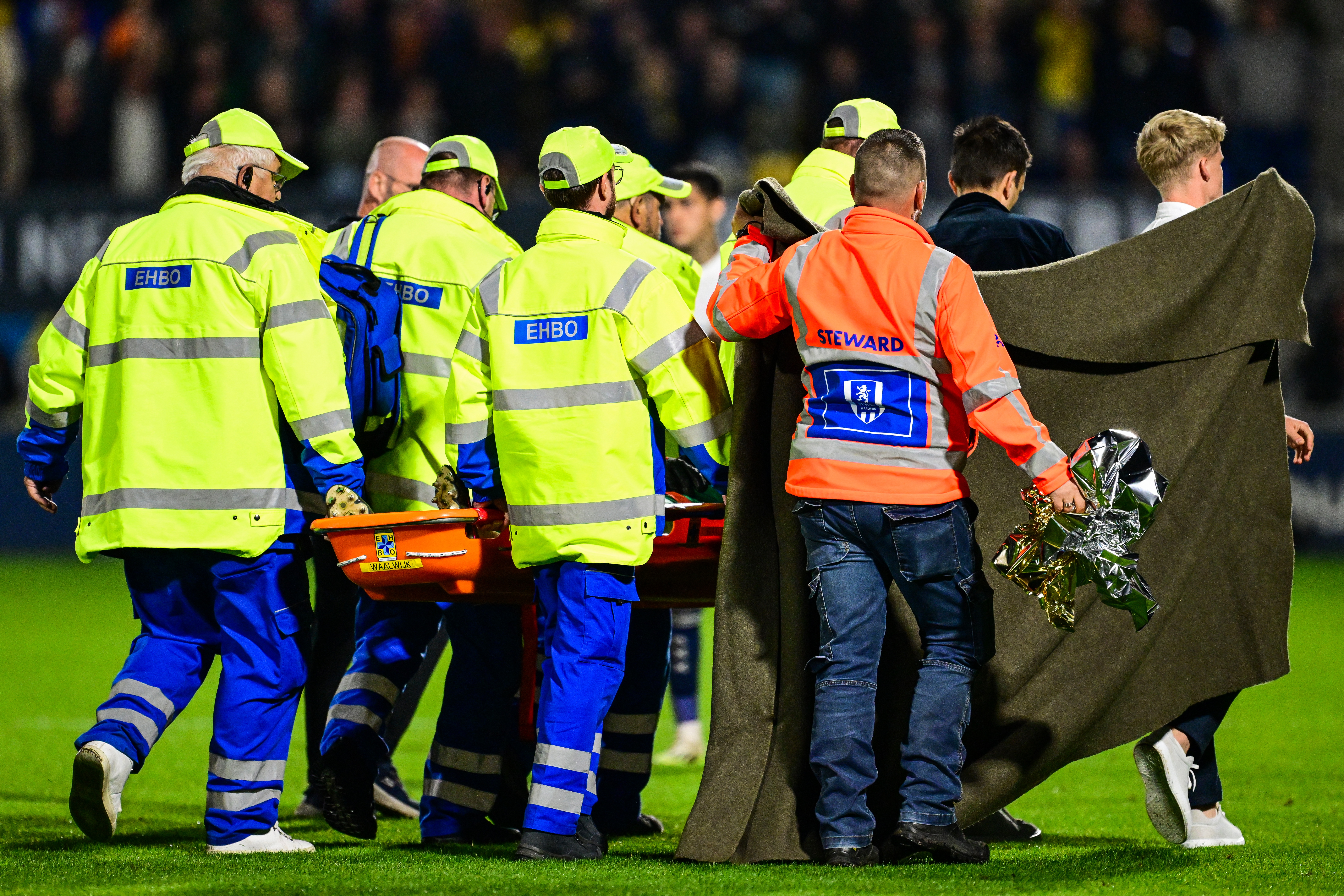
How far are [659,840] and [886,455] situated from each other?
5.92 feet

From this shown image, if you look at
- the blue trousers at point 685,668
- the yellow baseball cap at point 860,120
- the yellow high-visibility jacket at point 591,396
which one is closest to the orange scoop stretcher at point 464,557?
the yellow high-visibility jacket at point 591,396

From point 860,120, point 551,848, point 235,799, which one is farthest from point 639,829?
point 860,120

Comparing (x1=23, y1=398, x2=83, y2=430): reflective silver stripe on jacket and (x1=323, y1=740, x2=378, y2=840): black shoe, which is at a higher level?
(x1=23, y1=398, x2=83, y2=430): reflective silver stripe on jacket

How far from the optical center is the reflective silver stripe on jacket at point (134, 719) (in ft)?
17.8

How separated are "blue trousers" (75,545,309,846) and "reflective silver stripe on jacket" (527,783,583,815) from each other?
872 millimetres

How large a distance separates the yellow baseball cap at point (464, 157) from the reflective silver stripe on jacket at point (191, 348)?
1.33 metres

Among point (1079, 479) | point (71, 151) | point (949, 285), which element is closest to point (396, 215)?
point (949, 285)

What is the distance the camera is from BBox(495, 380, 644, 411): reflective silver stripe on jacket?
5.41 metres

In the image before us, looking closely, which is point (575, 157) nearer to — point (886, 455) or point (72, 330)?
point (886, 455)

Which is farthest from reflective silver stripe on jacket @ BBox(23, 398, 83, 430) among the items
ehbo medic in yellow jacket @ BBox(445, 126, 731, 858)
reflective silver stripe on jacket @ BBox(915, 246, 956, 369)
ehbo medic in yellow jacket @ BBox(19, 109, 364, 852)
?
reflective silver stripe on jacket @ BBox(915, 246, 956, 369)

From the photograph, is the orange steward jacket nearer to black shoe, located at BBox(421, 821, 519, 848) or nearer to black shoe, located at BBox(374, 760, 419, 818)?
black shoe, located at BBox(421, 821, 519, 848)

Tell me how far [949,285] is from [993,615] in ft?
3.76

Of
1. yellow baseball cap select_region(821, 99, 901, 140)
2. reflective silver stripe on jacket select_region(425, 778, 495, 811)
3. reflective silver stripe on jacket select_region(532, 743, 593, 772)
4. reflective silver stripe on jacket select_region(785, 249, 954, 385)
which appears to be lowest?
reflective silver stripe on jacket select_region(425, 778, 495, 811)

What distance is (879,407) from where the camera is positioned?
5051 millimetres
